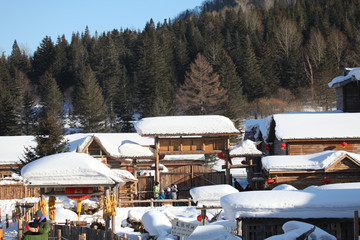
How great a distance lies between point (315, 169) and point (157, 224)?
40.2 ft

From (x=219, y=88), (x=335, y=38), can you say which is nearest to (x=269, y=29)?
(x=335, y=38)

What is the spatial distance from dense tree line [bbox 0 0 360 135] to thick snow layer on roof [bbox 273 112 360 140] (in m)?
28.9

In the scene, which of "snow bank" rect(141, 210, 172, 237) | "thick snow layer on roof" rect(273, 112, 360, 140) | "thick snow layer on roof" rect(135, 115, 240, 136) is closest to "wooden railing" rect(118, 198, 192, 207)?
"thick snow layer on roof" rect(135, 115, 240, 136)

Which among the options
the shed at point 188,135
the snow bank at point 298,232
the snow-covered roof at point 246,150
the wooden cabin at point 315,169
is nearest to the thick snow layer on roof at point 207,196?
the snow bank at point 298,232

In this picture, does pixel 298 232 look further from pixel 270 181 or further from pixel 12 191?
pixel 12 191

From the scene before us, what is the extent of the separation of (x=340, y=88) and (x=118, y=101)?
134 ft

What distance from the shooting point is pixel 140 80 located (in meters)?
73.0

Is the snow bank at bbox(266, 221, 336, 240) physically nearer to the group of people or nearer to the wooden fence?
the group of people

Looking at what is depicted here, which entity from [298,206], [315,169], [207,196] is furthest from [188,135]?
[298,206]

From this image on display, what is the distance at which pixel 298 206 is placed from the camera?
11.3 meters

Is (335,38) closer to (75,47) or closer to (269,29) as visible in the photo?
(269,29)

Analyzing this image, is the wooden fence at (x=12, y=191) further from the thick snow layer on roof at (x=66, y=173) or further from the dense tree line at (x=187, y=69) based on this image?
the dense tree line at (x=187, y=69)

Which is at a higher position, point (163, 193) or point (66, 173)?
point (66, 173)

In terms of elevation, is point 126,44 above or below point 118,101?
above
